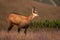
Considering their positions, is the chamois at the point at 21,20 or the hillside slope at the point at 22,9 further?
the hillside slope at the point at 22,9

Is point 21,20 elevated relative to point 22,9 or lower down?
elevated

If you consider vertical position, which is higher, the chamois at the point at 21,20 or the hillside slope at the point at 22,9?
the chamois at the point at 21,20

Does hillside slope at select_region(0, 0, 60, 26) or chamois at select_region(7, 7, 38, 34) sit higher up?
chamois at select_region(7, 7, 38, 34)

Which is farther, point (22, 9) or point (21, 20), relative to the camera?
point (22, 9)

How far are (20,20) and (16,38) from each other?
3.55m

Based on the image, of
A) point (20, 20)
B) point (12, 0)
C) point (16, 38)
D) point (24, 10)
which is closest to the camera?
point (16, 38)

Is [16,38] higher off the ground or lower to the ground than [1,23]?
higher

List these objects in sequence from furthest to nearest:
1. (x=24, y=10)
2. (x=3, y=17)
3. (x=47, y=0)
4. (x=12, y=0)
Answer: (x=47, y=0)
(x=12, y=0)
(x=24, y=10)
(x=3, y=17)

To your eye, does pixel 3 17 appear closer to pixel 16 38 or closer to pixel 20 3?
pixel 20 3

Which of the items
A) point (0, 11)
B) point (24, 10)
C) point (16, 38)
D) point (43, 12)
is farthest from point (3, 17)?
point (16, 38)

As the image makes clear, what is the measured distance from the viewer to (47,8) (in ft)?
132

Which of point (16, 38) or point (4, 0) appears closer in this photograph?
point (16, 38)

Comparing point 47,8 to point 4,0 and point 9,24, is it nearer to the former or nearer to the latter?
point 4,0

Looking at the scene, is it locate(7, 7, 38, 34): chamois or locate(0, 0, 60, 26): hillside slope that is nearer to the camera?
locate(7, 7, 38, 34): chamois
